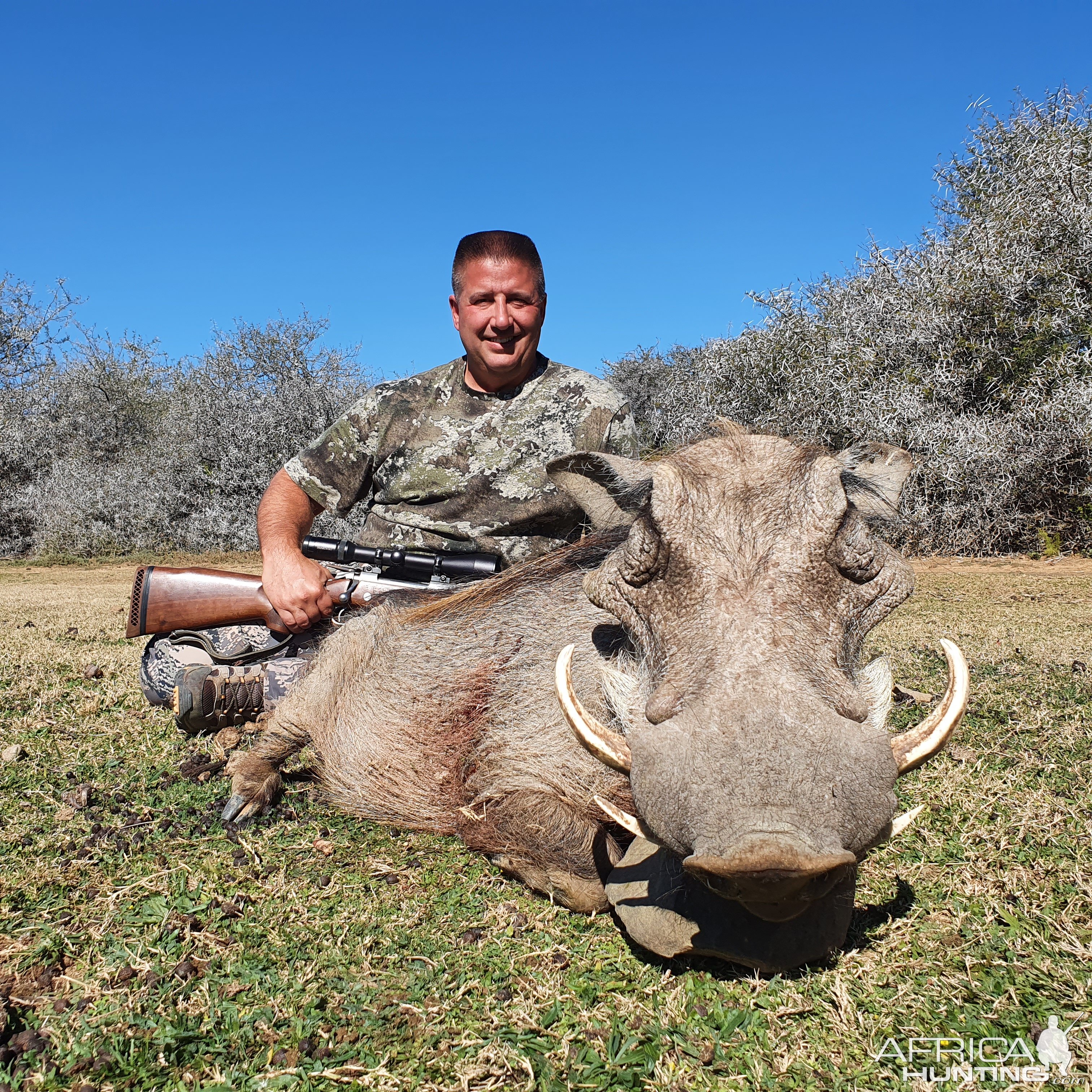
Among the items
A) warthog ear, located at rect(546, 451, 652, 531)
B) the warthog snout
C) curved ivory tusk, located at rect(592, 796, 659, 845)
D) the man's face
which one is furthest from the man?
the warthog snout

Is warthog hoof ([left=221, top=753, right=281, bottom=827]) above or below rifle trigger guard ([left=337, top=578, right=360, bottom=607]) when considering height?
below

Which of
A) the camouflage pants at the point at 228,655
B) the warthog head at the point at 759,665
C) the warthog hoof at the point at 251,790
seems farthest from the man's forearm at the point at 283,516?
the warthog head at the point at 759,665

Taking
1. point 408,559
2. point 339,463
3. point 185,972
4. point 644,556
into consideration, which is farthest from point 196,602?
point 644,556

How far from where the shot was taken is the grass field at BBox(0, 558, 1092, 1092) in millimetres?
1695

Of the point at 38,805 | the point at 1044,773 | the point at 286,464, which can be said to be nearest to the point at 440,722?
the point at 38,805

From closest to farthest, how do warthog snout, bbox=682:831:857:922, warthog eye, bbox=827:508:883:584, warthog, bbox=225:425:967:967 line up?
warthog snout, bbox=682:831:857:922 → warthog, bbox=225:425:967:967 → warthog eye, bbox=827:508:883:584

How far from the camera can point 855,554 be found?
1987 mm

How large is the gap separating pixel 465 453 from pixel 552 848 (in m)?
2.31

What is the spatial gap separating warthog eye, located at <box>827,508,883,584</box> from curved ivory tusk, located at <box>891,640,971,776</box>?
28cm

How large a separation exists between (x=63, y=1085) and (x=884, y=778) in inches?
71.1

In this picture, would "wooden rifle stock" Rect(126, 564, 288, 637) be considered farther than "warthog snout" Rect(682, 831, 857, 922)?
Yes

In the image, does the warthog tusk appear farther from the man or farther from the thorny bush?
the thorny bush

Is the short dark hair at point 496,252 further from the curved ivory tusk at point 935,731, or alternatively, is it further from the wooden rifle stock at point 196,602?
the curved ivory tusk at point 935,731

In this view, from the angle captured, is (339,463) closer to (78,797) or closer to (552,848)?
(78,797)
